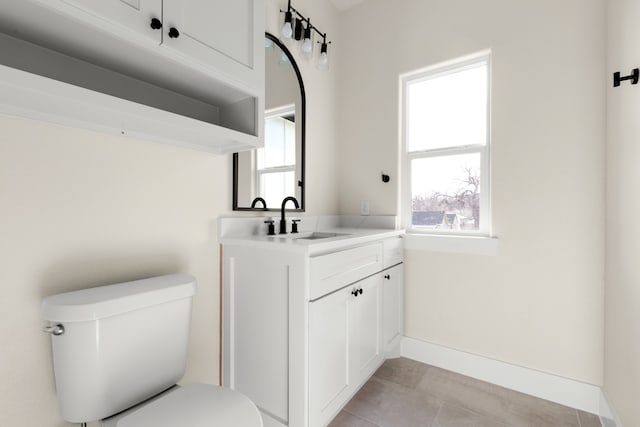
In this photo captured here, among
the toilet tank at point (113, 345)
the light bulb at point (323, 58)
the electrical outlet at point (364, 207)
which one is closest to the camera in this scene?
the toilet tank at point (113, 345)

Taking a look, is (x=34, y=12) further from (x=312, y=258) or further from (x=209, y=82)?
(x=312, y=258)

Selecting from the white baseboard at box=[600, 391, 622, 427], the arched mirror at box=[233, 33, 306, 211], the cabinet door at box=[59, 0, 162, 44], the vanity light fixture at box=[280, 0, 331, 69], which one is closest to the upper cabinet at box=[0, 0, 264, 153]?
the cabinet door at box=[59, 0, 162, 44]

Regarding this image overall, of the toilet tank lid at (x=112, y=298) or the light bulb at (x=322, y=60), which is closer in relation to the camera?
the toilet tank lid at (x=112, y=298)

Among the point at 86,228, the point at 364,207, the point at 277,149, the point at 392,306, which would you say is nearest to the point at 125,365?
the point at 86,228

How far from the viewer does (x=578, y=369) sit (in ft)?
5.21

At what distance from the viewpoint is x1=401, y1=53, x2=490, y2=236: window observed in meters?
1.93

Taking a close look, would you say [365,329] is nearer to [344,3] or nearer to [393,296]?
[393,296]

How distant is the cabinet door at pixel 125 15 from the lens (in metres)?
0.75

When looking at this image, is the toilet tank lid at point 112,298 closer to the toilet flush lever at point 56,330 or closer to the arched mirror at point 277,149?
the toilet flush lever at point 56,330

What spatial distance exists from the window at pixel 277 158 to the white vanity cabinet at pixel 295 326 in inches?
19.1

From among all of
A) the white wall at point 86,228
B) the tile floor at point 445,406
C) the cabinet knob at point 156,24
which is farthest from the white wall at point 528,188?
the cabinet knob at point 156,24

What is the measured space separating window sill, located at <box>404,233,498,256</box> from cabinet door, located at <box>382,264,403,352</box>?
213 mm

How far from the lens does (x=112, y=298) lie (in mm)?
908

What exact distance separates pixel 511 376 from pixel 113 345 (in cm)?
216
